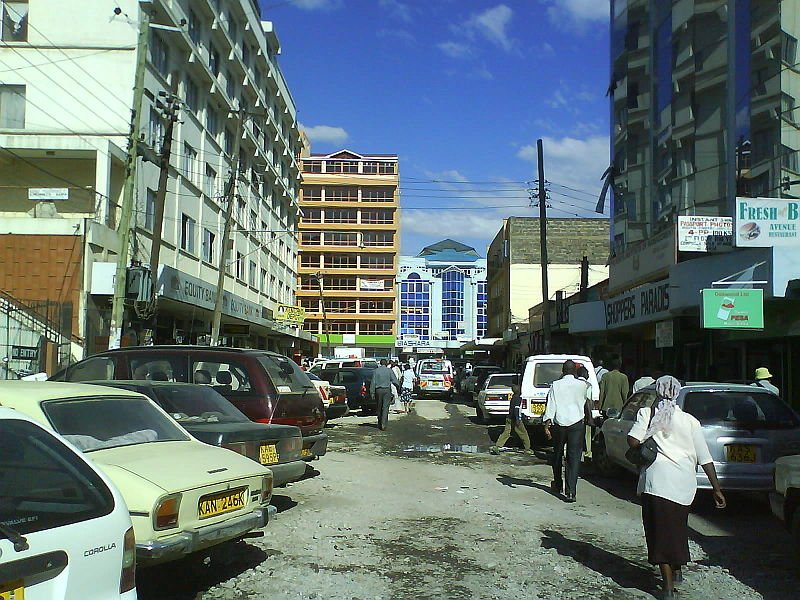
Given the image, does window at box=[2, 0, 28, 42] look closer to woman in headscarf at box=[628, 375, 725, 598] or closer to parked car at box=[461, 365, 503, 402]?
parked car at box=[461, 365, 503, 402]

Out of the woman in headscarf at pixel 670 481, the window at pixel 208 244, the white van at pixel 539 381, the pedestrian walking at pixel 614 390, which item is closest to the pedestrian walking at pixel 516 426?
the white van at pixel 539 381

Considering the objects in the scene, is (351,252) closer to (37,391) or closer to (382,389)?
(382,389)

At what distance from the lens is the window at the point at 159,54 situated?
27577 mm

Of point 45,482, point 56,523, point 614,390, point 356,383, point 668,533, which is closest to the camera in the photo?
point 56,523

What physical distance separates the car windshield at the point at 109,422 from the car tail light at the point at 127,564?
94.1 inches

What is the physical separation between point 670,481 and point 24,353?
1937 centimetres

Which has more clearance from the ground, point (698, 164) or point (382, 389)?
point (698, 164)

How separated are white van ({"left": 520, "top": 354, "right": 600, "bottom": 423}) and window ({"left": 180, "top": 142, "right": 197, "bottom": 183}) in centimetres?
1975

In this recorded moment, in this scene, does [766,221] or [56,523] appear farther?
[766,221]

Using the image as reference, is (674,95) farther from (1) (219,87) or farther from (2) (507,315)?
(2) (507,315)

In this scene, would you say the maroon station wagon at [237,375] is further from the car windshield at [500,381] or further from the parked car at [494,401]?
the car windshield at [500,381]

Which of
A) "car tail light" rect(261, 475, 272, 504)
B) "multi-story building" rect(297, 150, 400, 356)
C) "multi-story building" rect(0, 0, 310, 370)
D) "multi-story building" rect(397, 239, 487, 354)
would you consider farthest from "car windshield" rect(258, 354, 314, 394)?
"multi-story building" rect(397, 239, 487, 354)

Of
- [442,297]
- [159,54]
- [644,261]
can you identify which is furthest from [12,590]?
[442,297]

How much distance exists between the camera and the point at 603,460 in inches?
496
